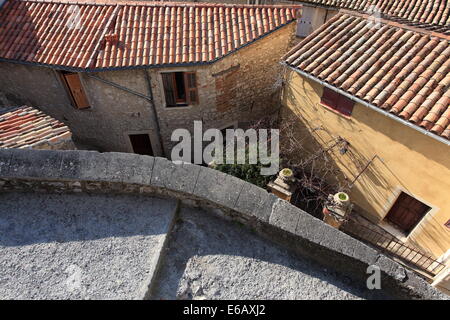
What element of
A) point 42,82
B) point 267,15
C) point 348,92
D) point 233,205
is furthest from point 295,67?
point 42,82

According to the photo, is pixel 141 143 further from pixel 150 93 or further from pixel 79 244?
pixel 79 244

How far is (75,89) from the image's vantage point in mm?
9789

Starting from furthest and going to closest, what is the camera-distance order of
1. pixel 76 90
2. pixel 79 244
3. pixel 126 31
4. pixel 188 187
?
1. pixel 76 90
2. pixel 126 31
3. pixel 188 187
4. pixel 79 244

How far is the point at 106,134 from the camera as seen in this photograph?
35.2 ft

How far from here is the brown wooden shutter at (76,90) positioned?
953cm

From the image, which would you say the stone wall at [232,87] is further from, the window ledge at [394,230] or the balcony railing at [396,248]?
the window ledge at [394,230]

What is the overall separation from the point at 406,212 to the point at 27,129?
9.99 m

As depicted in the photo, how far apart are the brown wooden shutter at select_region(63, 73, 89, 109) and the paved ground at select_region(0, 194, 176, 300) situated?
20.1ft

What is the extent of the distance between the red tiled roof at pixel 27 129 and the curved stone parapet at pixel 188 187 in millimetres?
2179

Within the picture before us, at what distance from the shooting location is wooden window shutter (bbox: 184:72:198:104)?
9301 millimetres

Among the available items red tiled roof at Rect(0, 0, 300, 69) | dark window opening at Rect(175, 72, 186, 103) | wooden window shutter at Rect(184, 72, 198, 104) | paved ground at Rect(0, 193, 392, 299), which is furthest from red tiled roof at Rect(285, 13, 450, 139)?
paved ground at Rect(0, 193, 392, 299)

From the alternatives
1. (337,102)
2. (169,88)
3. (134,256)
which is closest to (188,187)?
(134,256)

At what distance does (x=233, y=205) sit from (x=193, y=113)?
21.5 feet
